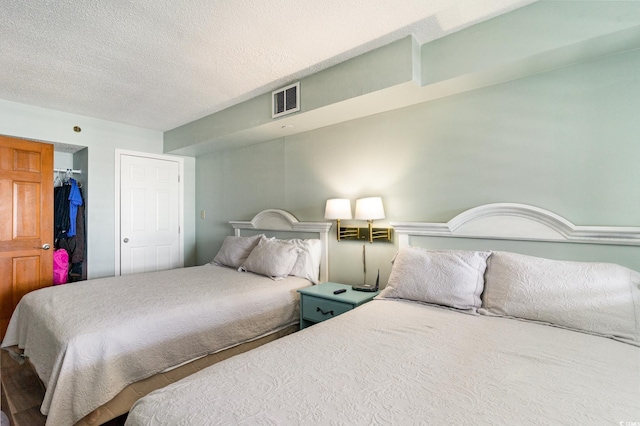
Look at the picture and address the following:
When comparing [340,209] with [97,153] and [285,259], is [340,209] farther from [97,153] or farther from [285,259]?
[97,153]

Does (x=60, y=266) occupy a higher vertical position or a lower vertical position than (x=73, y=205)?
lower

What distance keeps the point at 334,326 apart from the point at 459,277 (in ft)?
2.71

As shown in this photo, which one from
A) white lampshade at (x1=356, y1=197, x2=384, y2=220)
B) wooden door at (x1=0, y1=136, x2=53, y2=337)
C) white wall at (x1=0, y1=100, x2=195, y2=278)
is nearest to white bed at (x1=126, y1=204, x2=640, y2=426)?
white lampshade at (x1=356, y1=197, x2=384, y2=220)

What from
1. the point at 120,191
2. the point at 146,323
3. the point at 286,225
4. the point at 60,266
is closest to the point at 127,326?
the point at 146,323

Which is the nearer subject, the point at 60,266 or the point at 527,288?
the point at 527,288

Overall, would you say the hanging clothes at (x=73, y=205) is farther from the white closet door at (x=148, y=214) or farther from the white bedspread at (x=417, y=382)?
the white bedspread at (x=417, y=382)

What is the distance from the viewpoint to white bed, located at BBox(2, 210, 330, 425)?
5.32ft

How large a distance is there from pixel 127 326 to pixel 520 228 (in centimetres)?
248

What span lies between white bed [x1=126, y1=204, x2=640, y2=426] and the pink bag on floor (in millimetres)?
3516

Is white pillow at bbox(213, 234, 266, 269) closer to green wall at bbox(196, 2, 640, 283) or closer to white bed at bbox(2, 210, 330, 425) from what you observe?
→ white bed at bbox(2, 210, 330, 425)

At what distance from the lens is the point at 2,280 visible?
121 inches

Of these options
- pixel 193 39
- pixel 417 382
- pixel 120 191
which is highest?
pixel 193 39

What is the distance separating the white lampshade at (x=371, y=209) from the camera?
2537 millimetres

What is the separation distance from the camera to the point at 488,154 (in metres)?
2.20
